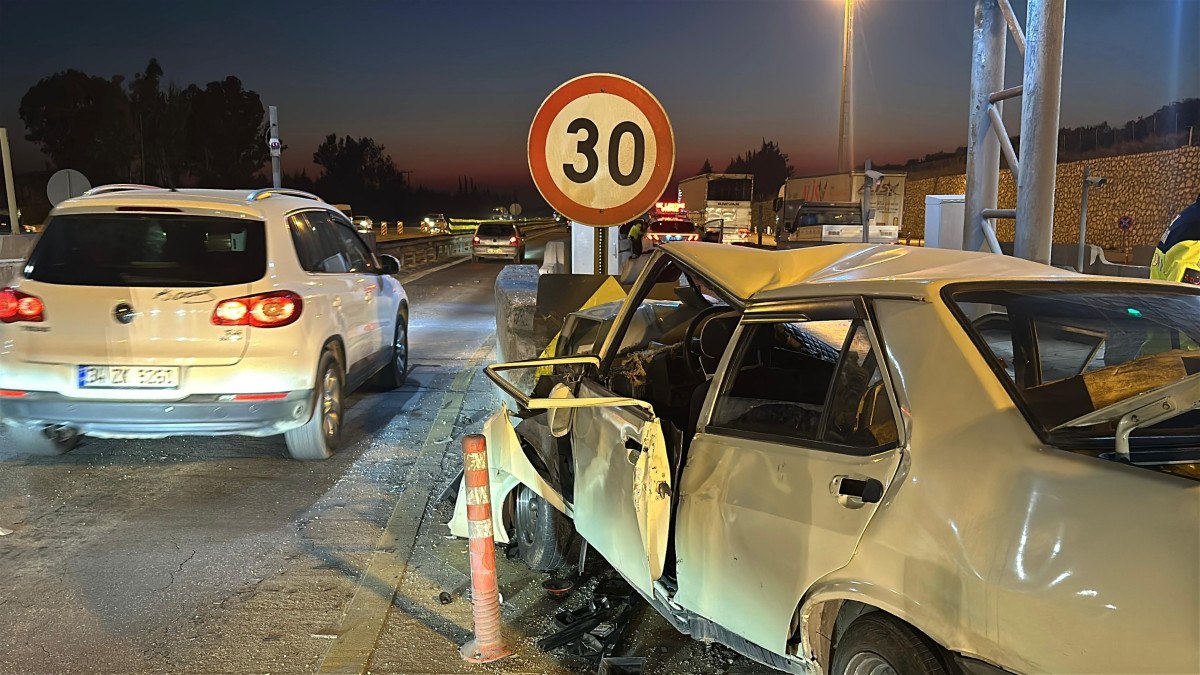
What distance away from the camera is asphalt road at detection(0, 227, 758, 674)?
10.8 feet

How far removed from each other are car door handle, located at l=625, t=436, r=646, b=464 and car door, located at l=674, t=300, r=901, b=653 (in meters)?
0.17

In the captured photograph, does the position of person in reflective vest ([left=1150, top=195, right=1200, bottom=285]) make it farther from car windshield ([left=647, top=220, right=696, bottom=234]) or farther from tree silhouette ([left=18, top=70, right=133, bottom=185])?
tree silhouette ([left=18, top=70, right=133, bottom=185])

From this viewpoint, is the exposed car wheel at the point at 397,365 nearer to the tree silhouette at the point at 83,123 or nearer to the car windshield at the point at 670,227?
the car windshield at the point at 670,227

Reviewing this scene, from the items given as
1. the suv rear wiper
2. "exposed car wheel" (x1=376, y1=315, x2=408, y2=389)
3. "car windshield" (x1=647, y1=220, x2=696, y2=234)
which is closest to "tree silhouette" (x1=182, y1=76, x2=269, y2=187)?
"car windshield" (x1=647, y1=220, x2=696, y2=234)

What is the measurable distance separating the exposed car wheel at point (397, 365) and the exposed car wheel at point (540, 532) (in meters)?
4.20

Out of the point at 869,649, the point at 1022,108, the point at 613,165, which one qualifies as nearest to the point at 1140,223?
the point at 1022,108

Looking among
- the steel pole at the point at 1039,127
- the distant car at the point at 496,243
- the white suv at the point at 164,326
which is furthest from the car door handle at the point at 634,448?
the distant car at the point at 496,243

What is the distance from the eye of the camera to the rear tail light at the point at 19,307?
5.04 metres

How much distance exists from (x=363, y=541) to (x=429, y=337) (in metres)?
7.44

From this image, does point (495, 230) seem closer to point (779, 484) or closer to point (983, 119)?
point (983, 119)

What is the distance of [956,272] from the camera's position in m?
2.52

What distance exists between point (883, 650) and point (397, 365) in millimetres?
6837

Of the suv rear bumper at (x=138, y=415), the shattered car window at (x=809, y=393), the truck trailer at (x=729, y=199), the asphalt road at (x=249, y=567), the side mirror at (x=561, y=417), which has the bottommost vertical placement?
the asphalt road at (x=249, y=567)

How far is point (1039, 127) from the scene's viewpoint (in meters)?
6.16
